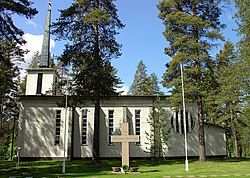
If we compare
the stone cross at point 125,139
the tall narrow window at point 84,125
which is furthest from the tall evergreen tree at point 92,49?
the tall narrow window at point 84,125

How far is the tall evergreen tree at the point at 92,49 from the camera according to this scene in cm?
2300

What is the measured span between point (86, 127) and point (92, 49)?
10.3 m

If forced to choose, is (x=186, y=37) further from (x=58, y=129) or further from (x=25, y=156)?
(x=25, y=156)

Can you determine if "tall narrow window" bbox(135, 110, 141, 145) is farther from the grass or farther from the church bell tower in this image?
the church bell tower

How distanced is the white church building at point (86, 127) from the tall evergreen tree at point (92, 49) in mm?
7756

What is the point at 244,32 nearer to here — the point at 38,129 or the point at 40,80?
the point at 38,129

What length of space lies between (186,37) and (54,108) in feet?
50.7

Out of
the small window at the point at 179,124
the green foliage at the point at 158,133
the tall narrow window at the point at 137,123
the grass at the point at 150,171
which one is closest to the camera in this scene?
the grass at the point at 150,171

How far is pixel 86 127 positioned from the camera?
31.9 m

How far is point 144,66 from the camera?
6200 centimetres

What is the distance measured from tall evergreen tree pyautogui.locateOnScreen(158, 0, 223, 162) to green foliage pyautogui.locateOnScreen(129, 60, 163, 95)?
30611 mm

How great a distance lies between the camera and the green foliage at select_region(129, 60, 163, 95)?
56594 mm

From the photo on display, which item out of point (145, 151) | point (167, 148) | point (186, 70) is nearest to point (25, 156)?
point (145, 151)

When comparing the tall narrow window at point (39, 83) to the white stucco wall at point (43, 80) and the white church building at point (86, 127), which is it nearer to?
the white stucco wall at point (43, 80)
